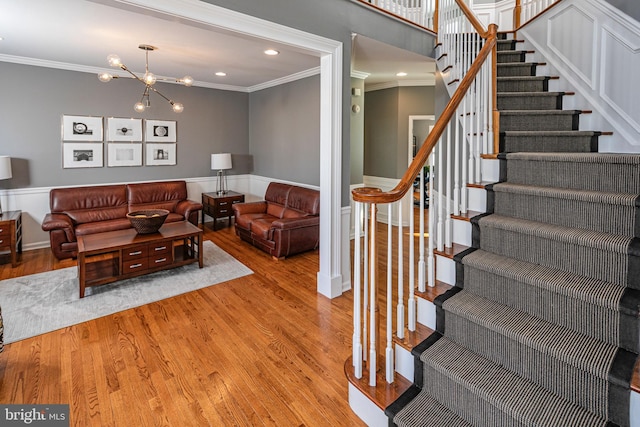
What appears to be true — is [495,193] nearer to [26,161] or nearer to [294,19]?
[294,19]

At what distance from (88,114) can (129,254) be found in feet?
9.97

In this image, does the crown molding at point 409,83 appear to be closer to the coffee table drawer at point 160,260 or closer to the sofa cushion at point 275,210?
the sofa cushion at point 275,210

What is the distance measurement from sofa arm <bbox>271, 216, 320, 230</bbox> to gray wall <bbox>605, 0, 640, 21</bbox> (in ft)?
12.1

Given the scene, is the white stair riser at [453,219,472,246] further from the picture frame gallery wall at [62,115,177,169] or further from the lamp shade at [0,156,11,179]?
the picture frame gallery wall at [62,115,177,169]

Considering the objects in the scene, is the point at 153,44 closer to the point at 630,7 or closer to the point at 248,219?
the point at 248,219

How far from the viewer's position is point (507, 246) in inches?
81.1

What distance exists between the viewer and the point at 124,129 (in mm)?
5898

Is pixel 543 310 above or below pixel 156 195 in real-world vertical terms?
below

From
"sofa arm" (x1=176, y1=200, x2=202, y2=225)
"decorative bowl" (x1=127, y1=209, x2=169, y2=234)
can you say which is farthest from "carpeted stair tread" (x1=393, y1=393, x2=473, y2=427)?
"sofa arm" (x1=176, y1=200, x2=202, y2=225)

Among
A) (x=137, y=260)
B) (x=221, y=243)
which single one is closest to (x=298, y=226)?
(x=221, y=243)

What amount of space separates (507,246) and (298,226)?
305 cm

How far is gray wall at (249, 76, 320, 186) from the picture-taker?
18.4 feet

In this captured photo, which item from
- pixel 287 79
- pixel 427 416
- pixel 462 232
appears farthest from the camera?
pixel 287 79

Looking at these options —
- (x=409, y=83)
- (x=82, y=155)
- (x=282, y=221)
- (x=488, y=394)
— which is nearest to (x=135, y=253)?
(x=282, y=221)
